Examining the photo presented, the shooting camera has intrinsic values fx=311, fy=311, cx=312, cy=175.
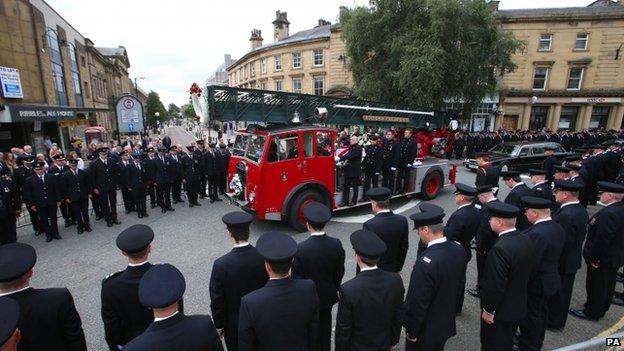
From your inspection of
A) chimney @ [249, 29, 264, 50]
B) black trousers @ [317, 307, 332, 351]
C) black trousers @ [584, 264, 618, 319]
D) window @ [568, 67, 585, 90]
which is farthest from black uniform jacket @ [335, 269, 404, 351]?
chimney @ [249, 29, 264, 50]

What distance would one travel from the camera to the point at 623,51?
2731 cm

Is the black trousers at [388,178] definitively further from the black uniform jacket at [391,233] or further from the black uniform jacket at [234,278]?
the black uniform jacket at [234,278]

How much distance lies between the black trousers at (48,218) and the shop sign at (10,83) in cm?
1387

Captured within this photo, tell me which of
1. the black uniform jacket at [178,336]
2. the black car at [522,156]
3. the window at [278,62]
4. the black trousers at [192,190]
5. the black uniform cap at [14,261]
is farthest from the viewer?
the window at [278,62]

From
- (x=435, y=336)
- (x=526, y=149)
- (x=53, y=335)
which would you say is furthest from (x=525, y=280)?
(x=526, y=149)

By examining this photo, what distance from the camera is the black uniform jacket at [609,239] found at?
411cm

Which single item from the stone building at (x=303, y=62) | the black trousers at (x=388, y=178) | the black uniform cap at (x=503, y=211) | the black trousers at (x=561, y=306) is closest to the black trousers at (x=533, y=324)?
the black trousers at (x=561, y=306)

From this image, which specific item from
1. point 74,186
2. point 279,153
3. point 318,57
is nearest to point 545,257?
point 279,153

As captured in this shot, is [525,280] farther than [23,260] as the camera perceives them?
Yes

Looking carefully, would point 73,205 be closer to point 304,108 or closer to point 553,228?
point 304,108

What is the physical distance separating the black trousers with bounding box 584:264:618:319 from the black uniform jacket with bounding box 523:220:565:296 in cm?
149

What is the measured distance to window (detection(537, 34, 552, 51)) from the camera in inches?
1113

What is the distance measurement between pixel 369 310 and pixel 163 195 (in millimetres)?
8669

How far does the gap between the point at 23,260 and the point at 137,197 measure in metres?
7.08
